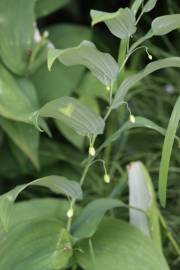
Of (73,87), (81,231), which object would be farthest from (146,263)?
(73,87)

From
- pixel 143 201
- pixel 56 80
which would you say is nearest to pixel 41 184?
pixel 143 201

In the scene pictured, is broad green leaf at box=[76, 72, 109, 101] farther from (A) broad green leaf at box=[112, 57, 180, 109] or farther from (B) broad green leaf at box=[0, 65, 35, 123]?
(A) broad green leaf at box=[112, 57, 180, 109]

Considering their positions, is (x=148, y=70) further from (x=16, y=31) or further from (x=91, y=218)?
(x=16, y=31)

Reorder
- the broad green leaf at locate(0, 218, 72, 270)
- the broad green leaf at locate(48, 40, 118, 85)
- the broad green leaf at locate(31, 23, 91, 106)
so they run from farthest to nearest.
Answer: the broad green leaf at locate(31, 23, 91, 106), the broad green leaf at locate(0, 218, 72, 270), the broad green leaf at locate(48, 40, 118, 85)

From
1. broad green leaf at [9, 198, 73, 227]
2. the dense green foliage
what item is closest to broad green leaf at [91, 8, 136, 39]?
the dense green foliage

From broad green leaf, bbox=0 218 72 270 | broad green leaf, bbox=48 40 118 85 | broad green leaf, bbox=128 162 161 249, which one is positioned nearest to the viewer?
broad green leaf, bbox=48 40 118 85

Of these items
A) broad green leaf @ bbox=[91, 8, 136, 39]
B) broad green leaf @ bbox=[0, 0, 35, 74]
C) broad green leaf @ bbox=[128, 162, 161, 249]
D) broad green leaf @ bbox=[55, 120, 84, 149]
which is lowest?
broad green leaf @ bbox=[128, 162, 161, 249]
